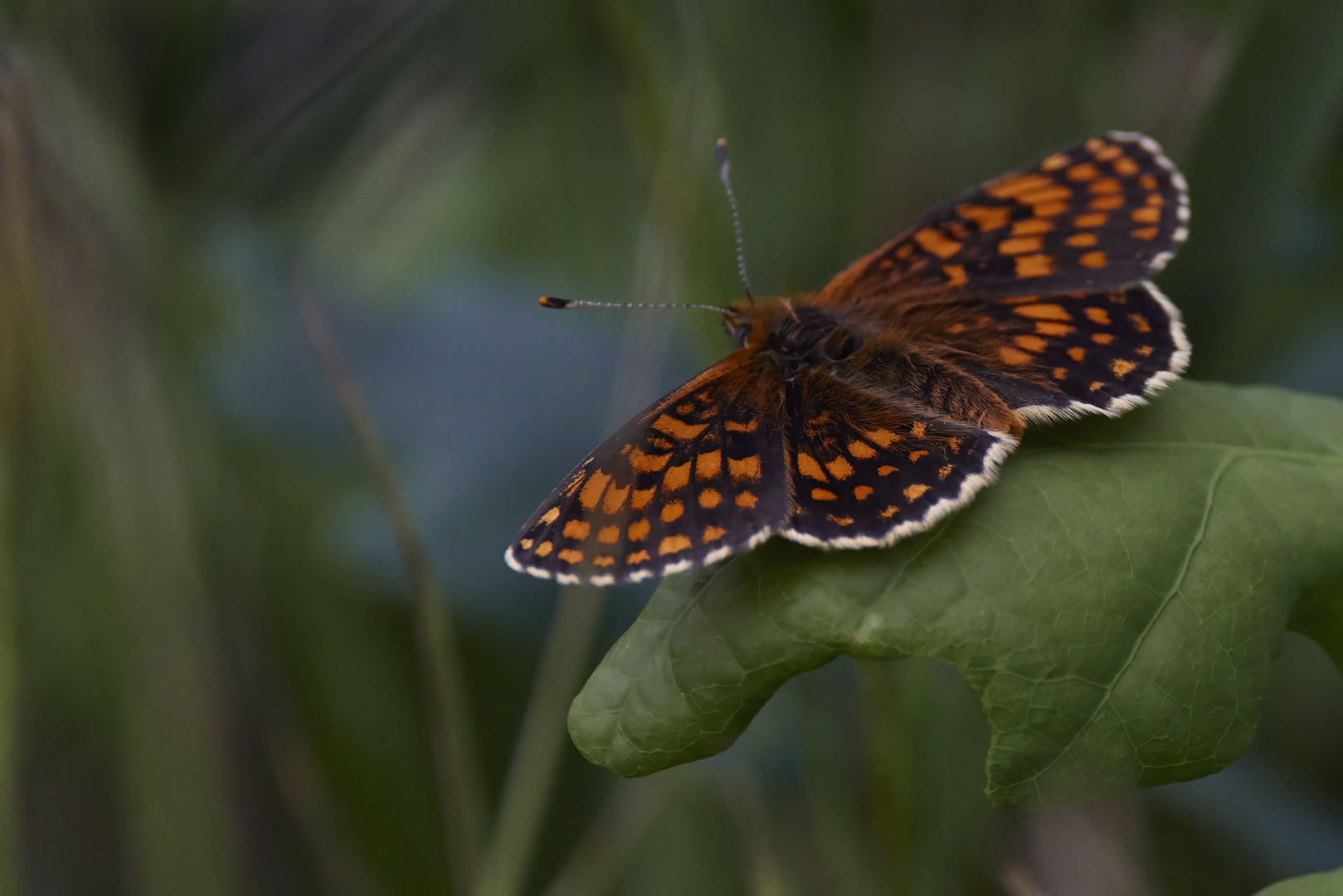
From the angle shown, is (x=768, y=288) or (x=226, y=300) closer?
(x=768, y=288)

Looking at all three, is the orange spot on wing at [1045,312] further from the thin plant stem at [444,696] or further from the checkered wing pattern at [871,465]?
the thin plant stem at [444,696]

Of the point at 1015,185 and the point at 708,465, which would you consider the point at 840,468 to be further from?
the point at 1015,185

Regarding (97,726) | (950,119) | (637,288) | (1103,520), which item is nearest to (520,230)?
(637,288)

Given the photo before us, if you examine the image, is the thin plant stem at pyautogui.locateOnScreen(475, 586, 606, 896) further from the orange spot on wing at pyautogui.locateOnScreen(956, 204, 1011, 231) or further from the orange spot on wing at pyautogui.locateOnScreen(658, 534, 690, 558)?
the orange spot on wing at pyautogui.locateOnScreen(956, 204, 1011, 231)

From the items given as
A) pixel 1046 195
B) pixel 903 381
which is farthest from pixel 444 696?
pixel 1046 195

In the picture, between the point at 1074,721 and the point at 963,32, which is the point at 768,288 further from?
the point at 1074,721

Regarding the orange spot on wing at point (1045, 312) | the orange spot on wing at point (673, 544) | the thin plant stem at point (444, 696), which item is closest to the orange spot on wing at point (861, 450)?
the orange spot on wing at point (673, 544)
